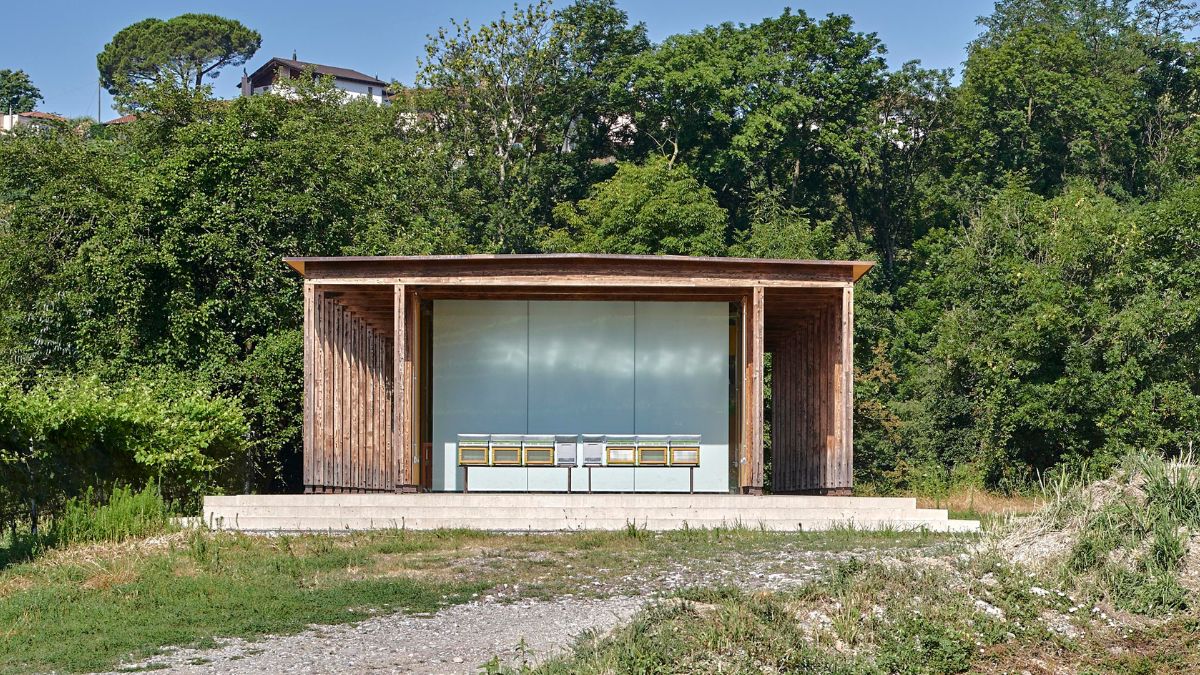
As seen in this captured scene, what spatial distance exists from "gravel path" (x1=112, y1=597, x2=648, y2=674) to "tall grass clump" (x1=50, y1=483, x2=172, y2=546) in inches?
196

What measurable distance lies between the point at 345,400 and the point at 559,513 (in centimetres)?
393

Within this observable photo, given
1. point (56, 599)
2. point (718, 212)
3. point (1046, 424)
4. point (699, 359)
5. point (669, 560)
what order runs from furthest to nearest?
1. point (718, 212)
2. point (1046, 424)
3. point (699, 359)
4. point (669, 560)
5. point (56, 599)

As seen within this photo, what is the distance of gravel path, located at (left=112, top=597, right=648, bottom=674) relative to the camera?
8.78 m

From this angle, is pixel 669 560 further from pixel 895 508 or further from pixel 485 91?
pixel 485 91

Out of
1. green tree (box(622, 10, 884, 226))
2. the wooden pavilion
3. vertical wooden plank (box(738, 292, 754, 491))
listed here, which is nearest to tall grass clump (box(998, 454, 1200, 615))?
vertical wooden plank (box(738, 292, 754, 491))

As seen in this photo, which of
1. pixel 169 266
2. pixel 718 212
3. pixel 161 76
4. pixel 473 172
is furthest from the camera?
pixel 473 172

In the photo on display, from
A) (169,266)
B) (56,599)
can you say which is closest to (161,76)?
(169,266)

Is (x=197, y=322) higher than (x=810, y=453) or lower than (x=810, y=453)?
higher

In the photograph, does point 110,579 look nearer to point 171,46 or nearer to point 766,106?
point 766,106

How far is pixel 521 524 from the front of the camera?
50.3ft

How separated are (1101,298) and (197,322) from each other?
50.1ft

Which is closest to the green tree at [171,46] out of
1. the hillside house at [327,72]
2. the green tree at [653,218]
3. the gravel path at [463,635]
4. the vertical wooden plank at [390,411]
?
the hillside house at [327,72]

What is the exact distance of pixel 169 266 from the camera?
23078 mm

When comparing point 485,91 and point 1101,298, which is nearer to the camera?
point 1101,298
